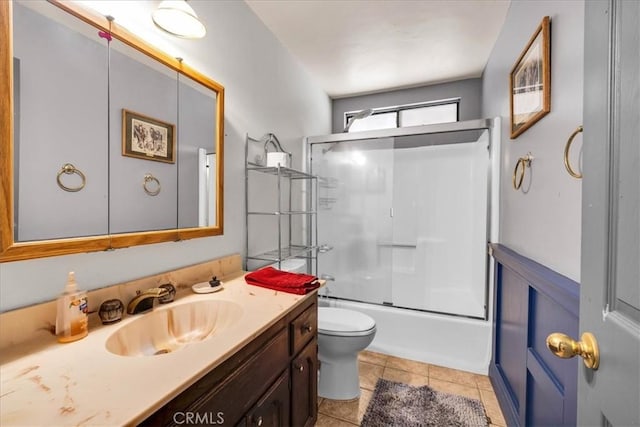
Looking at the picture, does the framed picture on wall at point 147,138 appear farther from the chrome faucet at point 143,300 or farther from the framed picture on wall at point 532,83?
the framed picture on wall at point 532,83

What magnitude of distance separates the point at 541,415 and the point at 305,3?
2.40 metres

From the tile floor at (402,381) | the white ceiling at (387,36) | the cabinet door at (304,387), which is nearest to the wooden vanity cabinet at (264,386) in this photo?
the cabinet door at (304,387)

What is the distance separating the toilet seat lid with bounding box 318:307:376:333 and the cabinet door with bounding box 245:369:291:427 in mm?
590

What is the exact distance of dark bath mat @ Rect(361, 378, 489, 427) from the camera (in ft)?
4.94

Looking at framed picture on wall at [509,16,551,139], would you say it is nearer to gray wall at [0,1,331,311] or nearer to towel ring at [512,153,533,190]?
towel ring at [512,153,533,190]

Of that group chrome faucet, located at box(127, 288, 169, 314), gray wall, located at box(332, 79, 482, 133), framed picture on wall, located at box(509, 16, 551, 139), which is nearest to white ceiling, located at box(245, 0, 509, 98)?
gray wall, located at box(332, 79, 482, 133)

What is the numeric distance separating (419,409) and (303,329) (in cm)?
98

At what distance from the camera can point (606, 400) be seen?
457mm

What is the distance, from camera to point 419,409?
63.1 inches

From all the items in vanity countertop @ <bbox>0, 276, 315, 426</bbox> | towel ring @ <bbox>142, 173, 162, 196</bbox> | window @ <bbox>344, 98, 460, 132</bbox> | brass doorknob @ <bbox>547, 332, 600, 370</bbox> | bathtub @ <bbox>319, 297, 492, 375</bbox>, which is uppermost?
window @ <bbox>344, 98, 460, 132</bbox>

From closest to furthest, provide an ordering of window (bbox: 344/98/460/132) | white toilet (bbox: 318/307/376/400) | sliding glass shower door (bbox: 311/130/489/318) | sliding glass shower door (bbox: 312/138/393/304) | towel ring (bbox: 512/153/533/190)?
towel ring (bbox: 512/153/533/190)
white toilet (bbox: 318/307/376/400)
sliding glass shower door (bbox: 311/130/489/318)
sliding glass shower door (bbox: 312/138/393/304)
window (bbox: 344/98/460/132)

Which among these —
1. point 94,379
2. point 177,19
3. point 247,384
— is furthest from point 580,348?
point 177,19

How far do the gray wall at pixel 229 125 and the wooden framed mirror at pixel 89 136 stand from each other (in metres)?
0.07

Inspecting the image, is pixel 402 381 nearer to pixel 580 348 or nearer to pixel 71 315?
pixel 580 348
